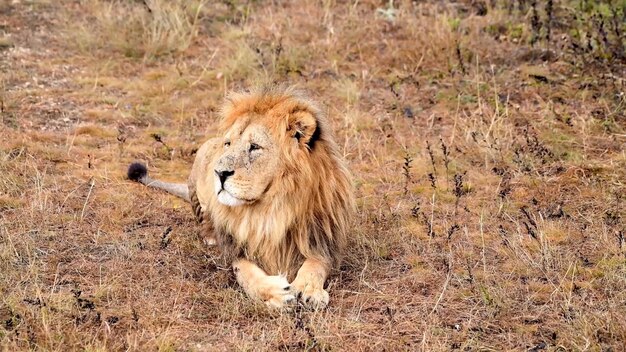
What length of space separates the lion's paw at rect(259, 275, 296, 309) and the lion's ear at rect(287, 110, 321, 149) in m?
0.81

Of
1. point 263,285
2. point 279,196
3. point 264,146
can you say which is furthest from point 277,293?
point 264,146

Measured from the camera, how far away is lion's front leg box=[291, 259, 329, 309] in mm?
4824

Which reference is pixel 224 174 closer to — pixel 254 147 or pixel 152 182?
pixel 254 147

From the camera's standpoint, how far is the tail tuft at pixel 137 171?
22.4 ft

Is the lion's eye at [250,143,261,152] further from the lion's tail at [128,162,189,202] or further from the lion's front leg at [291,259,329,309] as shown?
the lion's tail at [128,162,189,202]

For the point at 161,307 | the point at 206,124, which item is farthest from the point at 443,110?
the point at 161,307

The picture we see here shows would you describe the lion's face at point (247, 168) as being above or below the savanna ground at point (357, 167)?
above

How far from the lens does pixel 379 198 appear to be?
6.82 m

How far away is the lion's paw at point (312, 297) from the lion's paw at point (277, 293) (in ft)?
0.17

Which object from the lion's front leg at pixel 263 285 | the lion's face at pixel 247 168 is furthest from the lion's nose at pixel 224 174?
the lion's front leg at pixel 263 285

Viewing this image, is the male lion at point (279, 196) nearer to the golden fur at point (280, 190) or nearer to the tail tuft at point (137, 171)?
the golden fur at point (280, 190)

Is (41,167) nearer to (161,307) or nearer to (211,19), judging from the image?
(161,307)


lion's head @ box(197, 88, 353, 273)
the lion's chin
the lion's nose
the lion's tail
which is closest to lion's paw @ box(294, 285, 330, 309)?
lion's head @ box(197, 88, 353, 273)

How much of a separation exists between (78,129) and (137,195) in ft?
5.25
